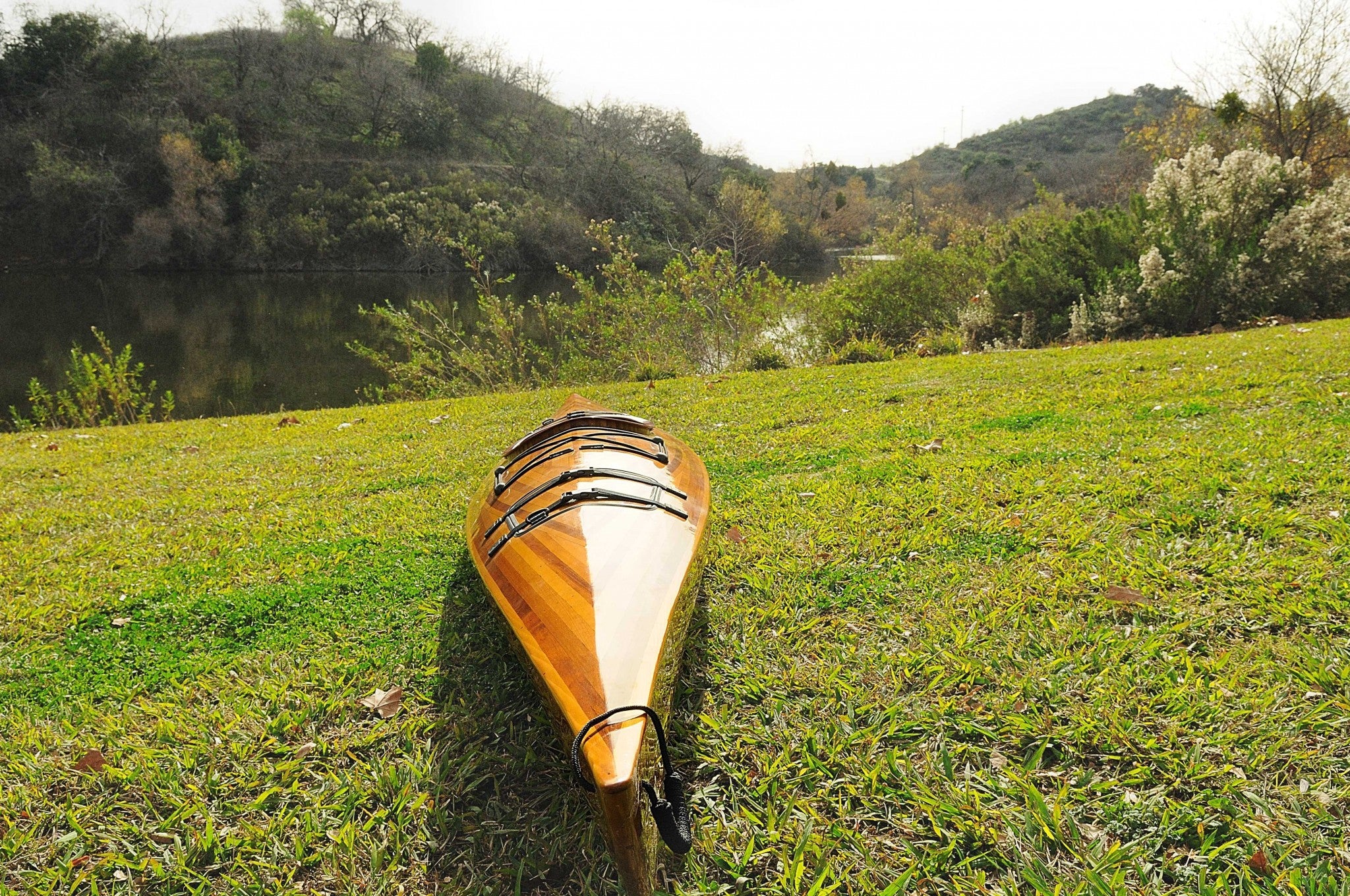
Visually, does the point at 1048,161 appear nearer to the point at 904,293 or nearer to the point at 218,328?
the point at 904,293

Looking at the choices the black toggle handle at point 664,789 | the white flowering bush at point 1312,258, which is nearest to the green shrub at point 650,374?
the black toggle handle at point 664,789

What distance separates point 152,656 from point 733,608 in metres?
2.10

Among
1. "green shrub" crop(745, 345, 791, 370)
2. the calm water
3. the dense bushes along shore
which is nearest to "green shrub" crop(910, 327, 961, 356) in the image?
the dense bushes along shore

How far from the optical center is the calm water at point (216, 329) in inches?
480

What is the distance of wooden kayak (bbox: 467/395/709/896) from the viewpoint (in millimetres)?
1195

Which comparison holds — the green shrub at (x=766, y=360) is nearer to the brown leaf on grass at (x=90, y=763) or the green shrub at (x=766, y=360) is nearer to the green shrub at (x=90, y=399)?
the green shrub at (x=90, y=399)

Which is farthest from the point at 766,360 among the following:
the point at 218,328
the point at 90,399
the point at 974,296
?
the point at 218,328

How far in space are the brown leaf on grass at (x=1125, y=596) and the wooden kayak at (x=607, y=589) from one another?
1420 mm

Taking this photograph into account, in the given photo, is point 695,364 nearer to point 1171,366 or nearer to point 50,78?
point 1171,366

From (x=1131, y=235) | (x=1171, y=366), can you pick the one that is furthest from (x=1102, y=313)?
(x=1171, y=366)

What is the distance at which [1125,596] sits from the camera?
218 centimetres

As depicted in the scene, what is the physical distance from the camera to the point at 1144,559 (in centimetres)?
237

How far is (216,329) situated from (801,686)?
21.4 m

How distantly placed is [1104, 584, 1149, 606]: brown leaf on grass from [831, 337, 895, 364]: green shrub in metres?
6.82
